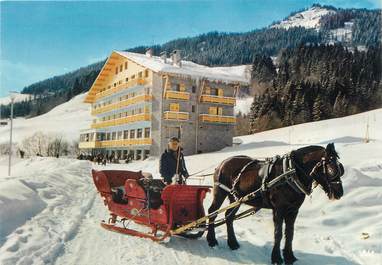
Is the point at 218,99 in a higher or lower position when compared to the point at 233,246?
higher

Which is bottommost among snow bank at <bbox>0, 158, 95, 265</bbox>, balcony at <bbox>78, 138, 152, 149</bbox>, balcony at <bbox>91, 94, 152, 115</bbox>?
snow bank at <bbox>0, 158, 95, 265</bbox>

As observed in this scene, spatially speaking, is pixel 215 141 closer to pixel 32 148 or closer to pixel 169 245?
pixel 169 245

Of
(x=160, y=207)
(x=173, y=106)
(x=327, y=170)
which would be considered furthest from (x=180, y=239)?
(x=173, y=106)

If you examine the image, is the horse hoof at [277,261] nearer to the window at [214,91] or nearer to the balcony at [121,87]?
the window at [214,91]

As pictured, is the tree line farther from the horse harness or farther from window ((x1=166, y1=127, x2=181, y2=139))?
the horse harness

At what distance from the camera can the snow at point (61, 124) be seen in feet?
312

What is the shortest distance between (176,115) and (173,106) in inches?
50.5

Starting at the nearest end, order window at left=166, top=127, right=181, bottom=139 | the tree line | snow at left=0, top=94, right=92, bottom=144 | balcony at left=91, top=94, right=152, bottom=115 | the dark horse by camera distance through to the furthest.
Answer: the dark horse, window at left=166, top=127, right=181, bottom=139, balcony at left=91, top=94, right=152, bottom=115, the tree line, snow at left=0, top=94, right=92, bottom=144

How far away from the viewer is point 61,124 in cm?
11056

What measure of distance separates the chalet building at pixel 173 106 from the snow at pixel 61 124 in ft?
138

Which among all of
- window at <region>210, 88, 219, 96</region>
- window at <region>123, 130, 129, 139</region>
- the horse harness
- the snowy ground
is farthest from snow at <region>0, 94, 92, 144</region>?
the horse harness

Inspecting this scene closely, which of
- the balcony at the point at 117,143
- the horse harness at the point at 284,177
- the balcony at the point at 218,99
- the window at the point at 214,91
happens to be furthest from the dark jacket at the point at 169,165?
the window at the point at 214,91

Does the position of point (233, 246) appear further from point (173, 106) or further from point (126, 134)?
point (126, 134)

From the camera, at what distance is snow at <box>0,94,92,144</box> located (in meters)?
95.1
